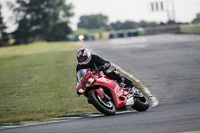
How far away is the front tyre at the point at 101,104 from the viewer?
27.9 ft

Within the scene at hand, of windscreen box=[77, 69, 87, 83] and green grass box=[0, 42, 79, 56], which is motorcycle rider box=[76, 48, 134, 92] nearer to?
windscreen box=[77, 69, 87, 83]

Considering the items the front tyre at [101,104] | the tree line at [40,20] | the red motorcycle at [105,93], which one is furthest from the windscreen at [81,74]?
the tree line at [40,20]

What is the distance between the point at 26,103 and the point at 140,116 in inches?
195

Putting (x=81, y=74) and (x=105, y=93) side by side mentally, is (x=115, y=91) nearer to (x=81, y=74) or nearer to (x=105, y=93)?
(x=105, y=93)

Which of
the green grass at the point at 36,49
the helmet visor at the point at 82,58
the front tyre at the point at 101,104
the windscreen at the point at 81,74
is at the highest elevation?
the helmet visor at the point at 82,58

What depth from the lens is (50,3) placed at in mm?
120125

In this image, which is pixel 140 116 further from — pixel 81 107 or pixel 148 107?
pixel 81 107

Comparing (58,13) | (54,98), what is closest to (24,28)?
(58,13)

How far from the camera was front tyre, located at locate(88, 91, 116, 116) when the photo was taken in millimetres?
8492

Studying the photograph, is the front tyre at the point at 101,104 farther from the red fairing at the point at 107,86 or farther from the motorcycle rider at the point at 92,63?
the motorcycle rider at the point at 92,63

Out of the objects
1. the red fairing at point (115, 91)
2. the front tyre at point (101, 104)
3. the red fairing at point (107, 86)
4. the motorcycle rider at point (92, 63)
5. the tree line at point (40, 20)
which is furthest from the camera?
the tree line at point (40, 20)

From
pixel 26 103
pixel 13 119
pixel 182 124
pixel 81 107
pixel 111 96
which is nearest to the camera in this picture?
pixel 182 124

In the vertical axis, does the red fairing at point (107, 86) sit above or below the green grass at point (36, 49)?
above

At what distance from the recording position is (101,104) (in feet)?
28.1
